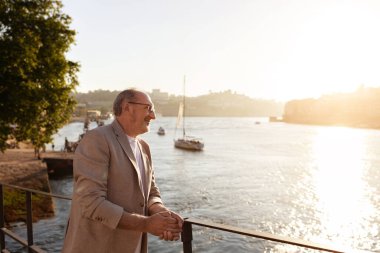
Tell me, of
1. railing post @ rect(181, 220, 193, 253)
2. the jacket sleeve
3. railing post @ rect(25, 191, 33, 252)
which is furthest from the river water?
the jacket sleeve

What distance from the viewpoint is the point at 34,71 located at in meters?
16.7

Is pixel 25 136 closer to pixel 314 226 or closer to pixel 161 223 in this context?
pixel 161 223

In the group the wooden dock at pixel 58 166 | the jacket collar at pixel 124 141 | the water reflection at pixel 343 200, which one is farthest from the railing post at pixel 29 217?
the wooden dock at pixel 58 166

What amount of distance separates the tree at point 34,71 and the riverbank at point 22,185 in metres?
5.74

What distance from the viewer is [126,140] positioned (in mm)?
2797

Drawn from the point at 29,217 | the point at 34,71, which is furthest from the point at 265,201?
the point at 29,217

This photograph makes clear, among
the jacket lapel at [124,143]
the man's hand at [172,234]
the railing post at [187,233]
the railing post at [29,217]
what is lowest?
the railing post at [29,217]

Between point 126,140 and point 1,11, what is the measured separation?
16337mm

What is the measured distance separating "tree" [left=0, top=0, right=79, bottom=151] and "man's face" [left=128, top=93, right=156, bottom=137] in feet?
46.8

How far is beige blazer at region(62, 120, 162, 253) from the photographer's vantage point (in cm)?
248

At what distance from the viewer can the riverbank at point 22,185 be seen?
21.3 m

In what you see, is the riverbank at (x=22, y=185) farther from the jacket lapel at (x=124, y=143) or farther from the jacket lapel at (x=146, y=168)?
the jacket lapel at (x=124, y=143)

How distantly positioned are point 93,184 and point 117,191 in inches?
8.8

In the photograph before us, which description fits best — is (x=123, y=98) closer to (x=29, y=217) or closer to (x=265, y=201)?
(x=29, y=217)
